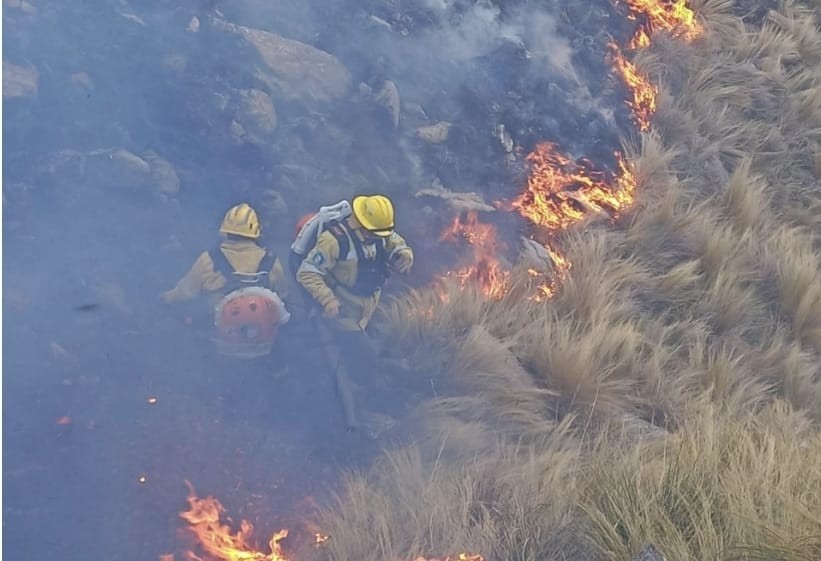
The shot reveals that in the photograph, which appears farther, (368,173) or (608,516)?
(368,173)

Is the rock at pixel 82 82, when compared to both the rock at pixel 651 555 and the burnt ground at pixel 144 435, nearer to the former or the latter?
the burnt ground at pixel 144 435

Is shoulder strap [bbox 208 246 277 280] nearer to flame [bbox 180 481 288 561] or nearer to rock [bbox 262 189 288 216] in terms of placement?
rock [bbox 262 189 288 216]

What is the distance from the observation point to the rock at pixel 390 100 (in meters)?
6.73

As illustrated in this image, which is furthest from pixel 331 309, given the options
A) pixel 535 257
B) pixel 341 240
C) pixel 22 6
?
pixel 22 6

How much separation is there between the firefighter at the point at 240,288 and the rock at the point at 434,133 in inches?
65.4

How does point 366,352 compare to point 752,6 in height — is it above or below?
below

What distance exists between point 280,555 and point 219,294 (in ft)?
4.82

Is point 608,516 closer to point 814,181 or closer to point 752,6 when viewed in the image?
point 814,181

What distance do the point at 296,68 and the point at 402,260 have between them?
5.67 ft

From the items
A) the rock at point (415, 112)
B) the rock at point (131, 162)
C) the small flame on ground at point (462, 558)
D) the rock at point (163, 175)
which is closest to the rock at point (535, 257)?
the rock at point (415, 112)

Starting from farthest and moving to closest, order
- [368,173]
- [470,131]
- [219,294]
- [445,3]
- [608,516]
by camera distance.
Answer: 1. [445,3]
2. [470,131]
3. [368,173]
4. [219,294]
5. [608,516]

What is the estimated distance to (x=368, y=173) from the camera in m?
6.38

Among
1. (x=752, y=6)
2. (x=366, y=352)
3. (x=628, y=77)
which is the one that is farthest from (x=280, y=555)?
(x=752, y=6)

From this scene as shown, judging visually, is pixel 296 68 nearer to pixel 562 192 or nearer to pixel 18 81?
pixel 18 81
